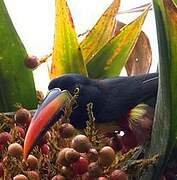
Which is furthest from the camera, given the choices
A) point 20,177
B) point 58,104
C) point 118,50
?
point 118,50

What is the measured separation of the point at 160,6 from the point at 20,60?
30cm

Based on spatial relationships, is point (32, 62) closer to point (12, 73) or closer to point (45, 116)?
point (12, 73)

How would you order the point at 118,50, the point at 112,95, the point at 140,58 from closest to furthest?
the point at 118,50, the point at 140,58, the point at 112,95

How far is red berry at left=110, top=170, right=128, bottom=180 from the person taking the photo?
753mm

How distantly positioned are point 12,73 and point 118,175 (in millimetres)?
356

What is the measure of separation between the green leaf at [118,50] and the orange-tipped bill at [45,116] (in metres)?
0.11

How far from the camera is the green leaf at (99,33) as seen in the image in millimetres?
1128

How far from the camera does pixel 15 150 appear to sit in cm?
79

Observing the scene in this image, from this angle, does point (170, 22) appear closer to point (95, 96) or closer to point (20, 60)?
point (20, 60)

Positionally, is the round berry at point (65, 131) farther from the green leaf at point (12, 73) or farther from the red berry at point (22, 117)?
the green leaf at point (12, 73)

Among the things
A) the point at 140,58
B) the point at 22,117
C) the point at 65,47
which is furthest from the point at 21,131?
the point at 140,58

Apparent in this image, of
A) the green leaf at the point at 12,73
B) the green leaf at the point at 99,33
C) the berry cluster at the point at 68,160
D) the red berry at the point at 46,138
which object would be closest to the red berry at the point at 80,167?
the berry cluster at the point at 68,160

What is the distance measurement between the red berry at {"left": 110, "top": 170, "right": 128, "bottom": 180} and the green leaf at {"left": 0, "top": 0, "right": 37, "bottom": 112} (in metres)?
0.31

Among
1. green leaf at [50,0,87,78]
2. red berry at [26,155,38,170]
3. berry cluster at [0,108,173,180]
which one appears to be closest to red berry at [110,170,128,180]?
berry cluster at [0,108,173,180]
